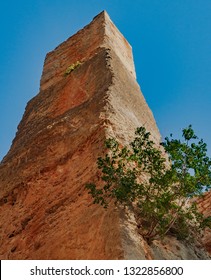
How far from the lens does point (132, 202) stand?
5590mm

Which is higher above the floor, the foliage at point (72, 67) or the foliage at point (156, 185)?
the foliage at point (72, 67)

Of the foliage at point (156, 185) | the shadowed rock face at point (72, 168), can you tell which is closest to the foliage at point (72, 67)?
the shadowed rock face at point (72, 168)

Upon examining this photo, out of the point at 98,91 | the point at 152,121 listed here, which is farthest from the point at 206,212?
the point at 98,91

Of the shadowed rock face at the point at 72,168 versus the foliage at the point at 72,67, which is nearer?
the shadowed rock face at the point at 72,168

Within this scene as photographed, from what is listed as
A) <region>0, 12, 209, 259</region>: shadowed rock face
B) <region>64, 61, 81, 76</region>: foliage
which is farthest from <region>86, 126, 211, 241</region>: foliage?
<region>64, 61, 81, 76</region>: foliage

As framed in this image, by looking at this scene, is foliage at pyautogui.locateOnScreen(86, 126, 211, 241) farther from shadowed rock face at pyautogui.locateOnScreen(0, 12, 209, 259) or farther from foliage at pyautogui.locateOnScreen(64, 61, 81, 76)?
foliage at pyautogui.locateOnScreen(64, 61, 81, 76)

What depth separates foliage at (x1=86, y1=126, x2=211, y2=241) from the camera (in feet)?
17.8

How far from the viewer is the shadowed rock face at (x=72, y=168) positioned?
5180mm

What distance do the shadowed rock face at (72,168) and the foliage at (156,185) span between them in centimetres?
22

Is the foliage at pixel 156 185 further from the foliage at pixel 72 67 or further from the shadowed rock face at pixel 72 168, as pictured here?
the foliage at pixel 72 67

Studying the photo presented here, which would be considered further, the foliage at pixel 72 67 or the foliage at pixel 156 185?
the foliage at pixel 72 67

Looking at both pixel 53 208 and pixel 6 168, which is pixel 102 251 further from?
pixel 6 168

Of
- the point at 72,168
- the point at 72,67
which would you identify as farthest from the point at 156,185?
the point at 72,67

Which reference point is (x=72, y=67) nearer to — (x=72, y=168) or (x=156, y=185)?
(x=72, y=168)
